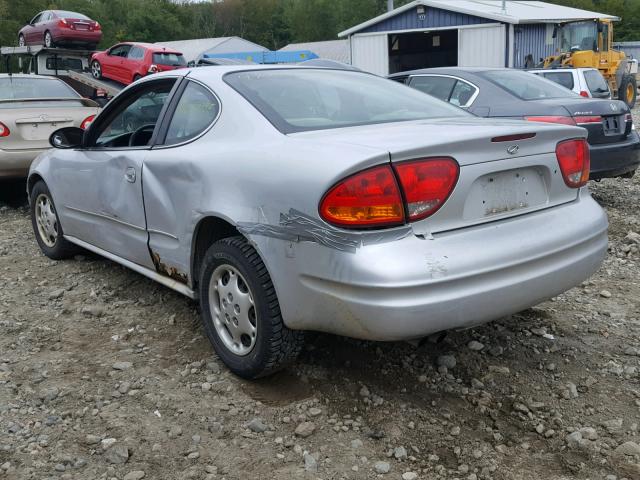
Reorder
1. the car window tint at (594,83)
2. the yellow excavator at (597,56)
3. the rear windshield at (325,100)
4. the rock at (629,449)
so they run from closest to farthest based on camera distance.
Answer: the rock at (629,449) → the rear windshield at (325,100) → the car window tint at (594,83) → the yellow excavator at (597,56)

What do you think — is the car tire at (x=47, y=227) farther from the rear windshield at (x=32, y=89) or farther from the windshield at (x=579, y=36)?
the windshield at (x=579, y=36)

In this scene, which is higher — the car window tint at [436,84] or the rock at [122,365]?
the car window tint at [436,84]

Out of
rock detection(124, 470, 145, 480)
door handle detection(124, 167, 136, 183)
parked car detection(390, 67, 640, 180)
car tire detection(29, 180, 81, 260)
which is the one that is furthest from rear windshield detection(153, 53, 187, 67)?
rock detection(124, 470, 145, 480)

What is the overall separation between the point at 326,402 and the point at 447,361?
2.35ft

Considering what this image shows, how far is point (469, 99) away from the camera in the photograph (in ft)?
24.3

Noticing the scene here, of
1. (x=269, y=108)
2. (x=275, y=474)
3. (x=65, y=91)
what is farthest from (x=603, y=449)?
(x=65, y=91)

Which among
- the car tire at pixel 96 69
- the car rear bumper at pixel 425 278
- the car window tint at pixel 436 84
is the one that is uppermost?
the car tire at pixel 96 69

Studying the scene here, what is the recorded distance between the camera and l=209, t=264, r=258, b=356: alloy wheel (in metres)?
3.20

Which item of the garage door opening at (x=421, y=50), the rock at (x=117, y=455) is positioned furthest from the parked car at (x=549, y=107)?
the garage door opening at (x=421, y=50)

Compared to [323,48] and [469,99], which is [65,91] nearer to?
[469,99]

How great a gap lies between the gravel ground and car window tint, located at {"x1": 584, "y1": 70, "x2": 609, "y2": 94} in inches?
437

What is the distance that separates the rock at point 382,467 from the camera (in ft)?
8.63

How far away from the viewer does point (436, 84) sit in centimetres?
781

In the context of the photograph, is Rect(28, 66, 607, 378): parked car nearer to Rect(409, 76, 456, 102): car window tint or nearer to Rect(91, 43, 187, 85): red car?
Rect(409, 76, 456, 102): car window tint
